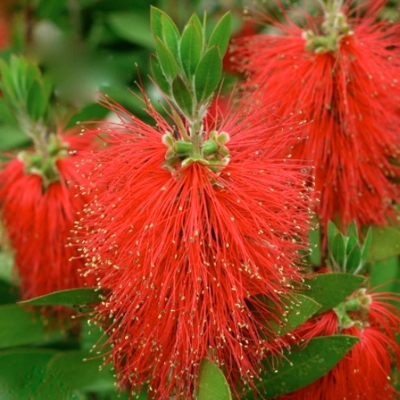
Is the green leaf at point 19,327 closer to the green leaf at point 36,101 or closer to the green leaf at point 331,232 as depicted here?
the green leaf at point 36,101

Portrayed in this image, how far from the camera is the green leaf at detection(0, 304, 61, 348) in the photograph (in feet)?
5.59

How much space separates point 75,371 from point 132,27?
1140mm

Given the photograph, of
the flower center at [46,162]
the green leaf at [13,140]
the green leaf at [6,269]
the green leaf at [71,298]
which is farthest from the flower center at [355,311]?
the green leaf at [13,140]

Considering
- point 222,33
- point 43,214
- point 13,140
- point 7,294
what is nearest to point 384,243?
point 222,33

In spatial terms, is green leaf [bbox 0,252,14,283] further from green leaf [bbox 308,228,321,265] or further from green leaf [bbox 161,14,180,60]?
green leaf [bbox 161,14,180,60]

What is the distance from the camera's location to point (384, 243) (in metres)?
1.58

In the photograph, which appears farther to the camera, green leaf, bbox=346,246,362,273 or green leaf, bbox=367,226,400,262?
green leaf, bbox=367,226,400,262

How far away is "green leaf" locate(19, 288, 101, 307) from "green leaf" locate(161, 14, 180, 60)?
453 millimetres

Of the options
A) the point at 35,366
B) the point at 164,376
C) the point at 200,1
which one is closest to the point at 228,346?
the point at 164,376

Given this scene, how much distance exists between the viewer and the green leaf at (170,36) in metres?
1.18

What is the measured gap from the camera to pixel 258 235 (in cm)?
122

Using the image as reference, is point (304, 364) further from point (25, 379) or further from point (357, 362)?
point (25, 379)

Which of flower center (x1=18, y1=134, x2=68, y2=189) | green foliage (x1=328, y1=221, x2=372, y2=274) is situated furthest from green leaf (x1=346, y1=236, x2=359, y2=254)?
flower center (x1=18, y1=134, x2=68, y2=189)

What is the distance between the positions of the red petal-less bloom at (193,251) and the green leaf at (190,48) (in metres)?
0.17
